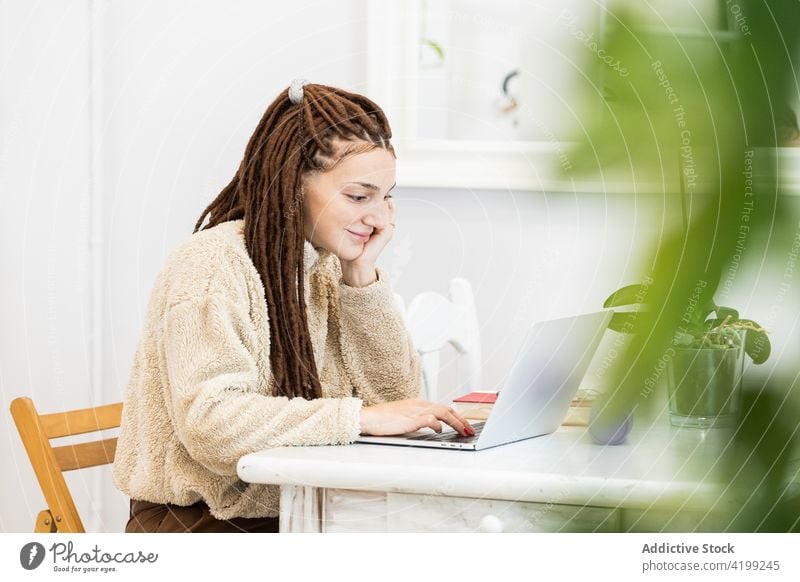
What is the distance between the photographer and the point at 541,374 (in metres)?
0.73

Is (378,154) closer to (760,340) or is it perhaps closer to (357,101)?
(357,101)

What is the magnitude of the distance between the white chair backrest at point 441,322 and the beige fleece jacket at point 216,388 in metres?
0.18

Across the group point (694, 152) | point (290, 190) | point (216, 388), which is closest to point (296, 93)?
point (290, 190)

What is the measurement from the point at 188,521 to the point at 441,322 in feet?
1.47

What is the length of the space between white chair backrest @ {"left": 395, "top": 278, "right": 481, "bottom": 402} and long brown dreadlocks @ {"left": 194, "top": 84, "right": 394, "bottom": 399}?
0.30m

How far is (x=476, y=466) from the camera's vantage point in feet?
2.05

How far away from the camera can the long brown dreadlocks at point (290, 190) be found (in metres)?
0.84

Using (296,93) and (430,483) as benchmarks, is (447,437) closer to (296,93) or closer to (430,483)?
(430,483)

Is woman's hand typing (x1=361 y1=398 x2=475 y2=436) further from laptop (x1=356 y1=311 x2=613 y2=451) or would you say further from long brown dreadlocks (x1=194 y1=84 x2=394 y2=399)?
long brown dreadlocks (x1=194 y1=84 x2=394 y2=399)

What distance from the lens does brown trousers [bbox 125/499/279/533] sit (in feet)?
2.71

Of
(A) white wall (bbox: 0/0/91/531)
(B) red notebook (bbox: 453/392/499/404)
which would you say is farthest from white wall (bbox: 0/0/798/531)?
(B) red notebook (bbox: 453/392/499/404)

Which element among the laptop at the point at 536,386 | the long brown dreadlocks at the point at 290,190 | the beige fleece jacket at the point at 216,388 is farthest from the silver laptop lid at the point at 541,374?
the long brown dreadlocks at the point at 290,190

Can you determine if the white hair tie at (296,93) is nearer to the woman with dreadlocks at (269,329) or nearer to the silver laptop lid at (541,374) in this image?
the woman with dreadlocks at (269,329)
